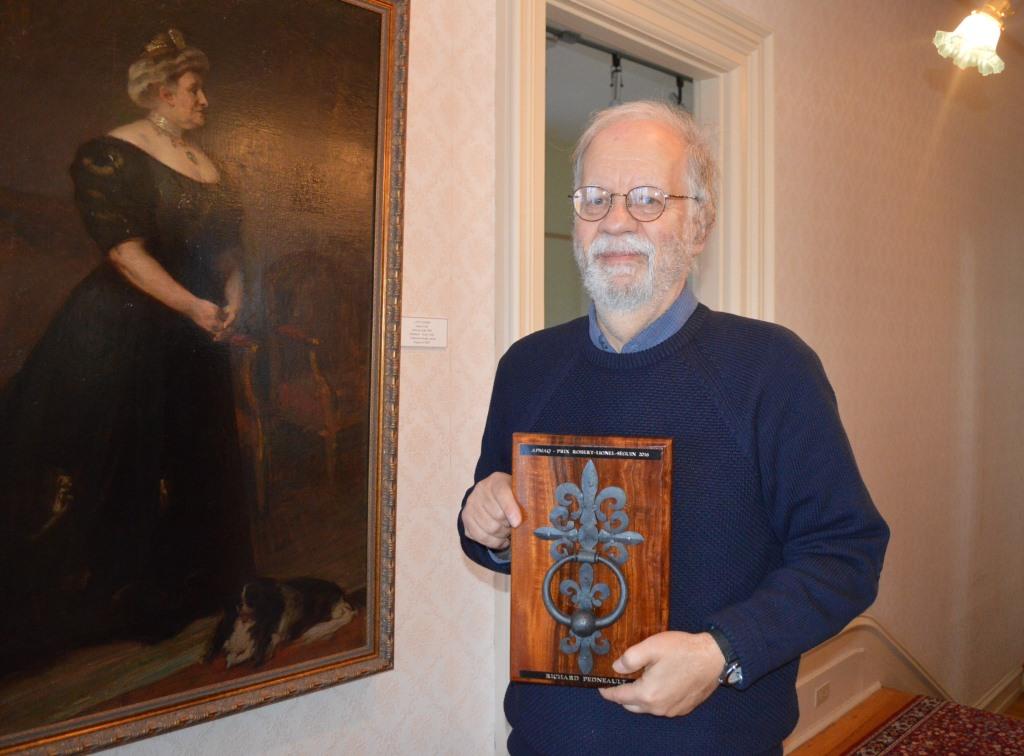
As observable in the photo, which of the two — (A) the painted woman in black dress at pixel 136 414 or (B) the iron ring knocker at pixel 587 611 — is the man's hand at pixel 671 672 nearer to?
(B) the iron ring knocker at pixel 587 611

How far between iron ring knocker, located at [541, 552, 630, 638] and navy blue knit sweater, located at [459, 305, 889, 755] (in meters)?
0.12

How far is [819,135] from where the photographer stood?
3844 millimetres

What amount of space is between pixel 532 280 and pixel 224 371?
0.99 metres

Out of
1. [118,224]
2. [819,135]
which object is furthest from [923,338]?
[118,224]

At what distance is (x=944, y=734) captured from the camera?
12.0 ft

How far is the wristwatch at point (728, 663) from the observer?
3.86ft

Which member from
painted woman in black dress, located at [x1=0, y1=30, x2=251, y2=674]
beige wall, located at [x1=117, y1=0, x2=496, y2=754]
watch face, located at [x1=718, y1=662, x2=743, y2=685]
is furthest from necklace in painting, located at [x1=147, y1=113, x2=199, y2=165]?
watch face, located at [x1=718, y1=662, x2=743, y2=685]

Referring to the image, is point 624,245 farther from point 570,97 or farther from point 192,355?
point 570,97

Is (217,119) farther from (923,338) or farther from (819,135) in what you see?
(923,338)

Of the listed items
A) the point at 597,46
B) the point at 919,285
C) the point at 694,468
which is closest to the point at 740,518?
the point at 694,468

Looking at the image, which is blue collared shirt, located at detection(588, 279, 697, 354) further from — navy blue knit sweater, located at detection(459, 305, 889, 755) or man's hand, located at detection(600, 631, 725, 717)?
man's hand, located at detection(600, 631, 725, 717)

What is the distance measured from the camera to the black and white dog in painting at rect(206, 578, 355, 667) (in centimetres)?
183

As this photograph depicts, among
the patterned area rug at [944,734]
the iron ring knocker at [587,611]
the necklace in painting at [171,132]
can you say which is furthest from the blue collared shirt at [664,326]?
the patterned area rug at [944,734]

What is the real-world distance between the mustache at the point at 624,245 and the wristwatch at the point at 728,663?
0.63m
